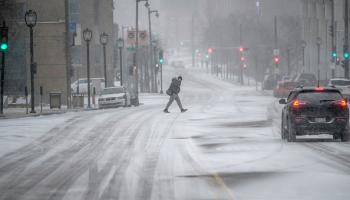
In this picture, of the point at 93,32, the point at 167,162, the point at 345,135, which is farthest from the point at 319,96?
the point at 93,32

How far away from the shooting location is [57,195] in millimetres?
14258

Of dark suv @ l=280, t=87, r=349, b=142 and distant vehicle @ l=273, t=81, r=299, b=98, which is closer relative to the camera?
dark suv @ l=280, t=87, r=349, b=142

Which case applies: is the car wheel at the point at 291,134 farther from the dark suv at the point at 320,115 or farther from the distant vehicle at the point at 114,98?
the distant vehicle at the point at 114,98

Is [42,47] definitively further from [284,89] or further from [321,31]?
[321,31]

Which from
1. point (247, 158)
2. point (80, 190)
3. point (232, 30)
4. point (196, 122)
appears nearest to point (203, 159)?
point (247, 158)

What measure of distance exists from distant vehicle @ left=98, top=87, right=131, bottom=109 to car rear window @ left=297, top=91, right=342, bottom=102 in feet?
112

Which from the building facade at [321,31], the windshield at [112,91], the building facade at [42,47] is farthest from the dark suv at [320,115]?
the building facade at [321,31]

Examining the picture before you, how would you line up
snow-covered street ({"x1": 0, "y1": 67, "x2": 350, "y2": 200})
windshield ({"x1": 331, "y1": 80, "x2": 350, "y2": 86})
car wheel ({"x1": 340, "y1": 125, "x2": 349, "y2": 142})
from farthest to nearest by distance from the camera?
windshield ({"x1": 331, "y1": 80, "x2": 350, "y2": 86}), car wheel ({"x1": 340, "y1": 125, "x2": 349, "y2": 142}), snow-covered street ({"x1": 0, "y1": 67, "x2": 350, "y2": 200})

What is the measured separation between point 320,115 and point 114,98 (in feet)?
116

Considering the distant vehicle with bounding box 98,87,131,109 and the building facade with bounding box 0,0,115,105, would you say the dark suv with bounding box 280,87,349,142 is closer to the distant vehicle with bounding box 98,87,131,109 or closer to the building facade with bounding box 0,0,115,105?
the distant vehicle with bounding box 98,87,131,109

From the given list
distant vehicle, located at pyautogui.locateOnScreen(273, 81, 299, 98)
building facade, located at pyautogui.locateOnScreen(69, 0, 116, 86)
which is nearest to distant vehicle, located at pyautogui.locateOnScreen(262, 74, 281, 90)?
building facade, located at pyautogui.locateOnScreen(69, 0, 116, 86)

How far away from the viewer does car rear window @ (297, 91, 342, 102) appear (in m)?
25.0

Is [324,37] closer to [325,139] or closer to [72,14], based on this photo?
[72,14]

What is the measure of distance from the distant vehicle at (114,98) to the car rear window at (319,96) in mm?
34242
